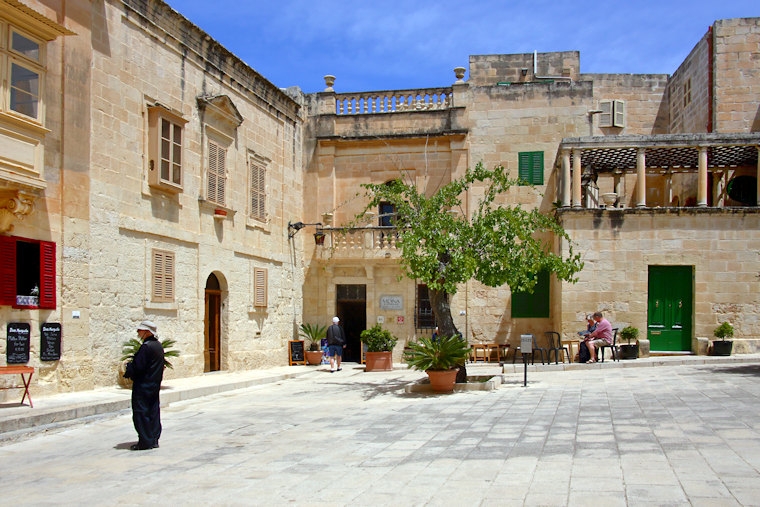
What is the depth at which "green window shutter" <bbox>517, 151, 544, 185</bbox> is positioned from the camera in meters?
22.8

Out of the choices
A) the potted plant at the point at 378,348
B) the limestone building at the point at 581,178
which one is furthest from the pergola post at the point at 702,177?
the potted plant at the point at 378,348

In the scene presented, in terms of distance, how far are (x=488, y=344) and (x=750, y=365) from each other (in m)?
7.38

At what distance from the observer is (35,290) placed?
11.9 meters

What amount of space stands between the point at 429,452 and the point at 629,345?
39.6 ft

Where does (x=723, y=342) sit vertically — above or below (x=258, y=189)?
below

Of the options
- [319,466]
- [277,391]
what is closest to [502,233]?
[277,391]

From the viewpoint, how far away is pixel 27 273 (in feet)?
38.7

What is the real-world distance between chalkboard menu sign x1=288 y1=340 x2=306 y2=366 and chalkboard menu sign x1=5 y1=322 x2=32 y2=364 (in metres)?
10.3

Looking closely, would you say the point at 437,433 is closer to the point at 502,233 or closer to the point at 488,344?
the point at 502,233

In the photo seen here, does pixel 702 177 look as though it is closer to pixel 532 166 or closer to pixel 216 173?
pixel 532 166

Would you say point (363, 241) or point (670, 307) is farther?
point (363, 241)

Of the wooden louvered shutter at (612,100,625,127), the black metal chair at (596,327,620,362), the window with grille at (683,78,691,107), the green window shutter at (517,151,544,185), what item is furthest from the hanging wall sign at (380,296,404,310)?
the window with grille at (683,78,691,107)

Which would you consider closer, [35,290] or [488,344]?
[35,290]

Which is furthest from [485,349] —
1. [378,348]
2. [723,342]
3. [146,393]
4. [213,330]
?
[146,393]
